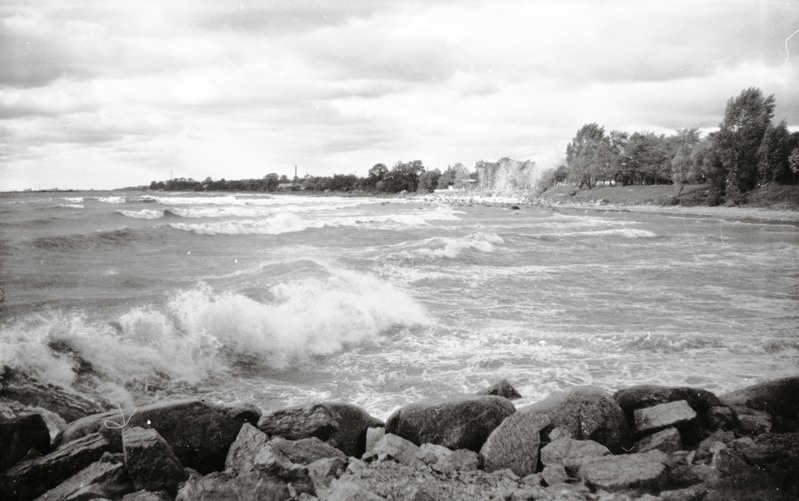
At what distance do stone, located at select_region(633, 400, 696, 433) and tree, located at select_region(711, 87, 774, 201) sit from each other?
198 feet

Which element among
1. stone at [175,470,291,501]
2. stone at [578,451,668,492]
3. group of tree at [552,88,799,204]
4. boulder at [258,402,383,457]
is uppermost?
group of tree at [552,88,799,204]

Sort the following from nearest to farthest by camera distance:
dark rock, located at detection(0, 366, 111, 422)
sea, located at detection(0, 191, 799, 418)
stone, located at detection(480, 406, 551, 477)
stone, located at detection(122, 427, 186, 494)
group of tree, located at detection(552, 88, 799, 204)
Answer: stone, located at detection(122, 427, 186, 494), stone, located at detection(480, 406, 551, 477), dark rock, located at detection(0, 366, 111, 422), sea, located at detection(0, 191, 799, 418), group of tree, located at detection(552, 88, 799, 204)

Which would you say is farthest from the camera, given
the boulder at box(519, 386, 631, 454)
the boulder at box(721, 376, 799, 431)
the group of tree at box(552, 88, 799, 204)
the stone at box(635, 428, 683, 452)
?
the group of tree at box(552, 88, 799, 204)

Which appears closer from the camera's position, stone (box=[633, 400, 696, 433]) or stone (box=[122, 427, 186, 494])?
stone (box=[122, 427, 186, 494])

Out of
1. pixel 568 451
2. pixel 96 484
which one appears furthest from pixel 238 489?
pixel 568 451

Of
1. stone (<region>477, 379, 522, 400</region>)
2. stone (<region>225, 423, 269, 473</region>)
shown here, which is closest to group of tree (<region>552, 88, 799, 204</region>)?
stone (<region>477, 379, 522, 400</region>)

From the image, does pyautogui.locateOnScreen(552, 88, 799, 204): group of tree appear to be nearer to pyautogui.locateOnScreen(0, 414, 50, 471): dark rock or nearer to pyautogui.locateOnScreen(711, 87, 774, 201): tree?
pyautogui.locateOnScreen(711, 87, 774, 201): tree

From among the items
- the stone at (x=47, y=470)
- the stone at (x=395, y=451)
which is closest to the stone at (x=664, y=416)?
the stone at (x=395, y=451)

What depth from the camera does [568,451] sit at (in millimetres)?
4141

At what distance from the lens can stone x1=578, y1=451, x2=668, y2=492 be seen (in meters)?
3.51

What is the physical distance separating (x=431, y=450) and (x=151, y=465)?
7.80ft

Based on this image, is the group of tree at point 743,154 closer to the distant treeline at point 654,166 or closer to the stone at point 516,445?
the distant treeline at point 654,166

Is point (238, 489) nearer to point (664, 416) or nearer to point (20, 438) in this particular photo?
point (20, 438)

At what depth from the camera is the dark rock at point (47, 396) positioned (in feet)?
18.8
